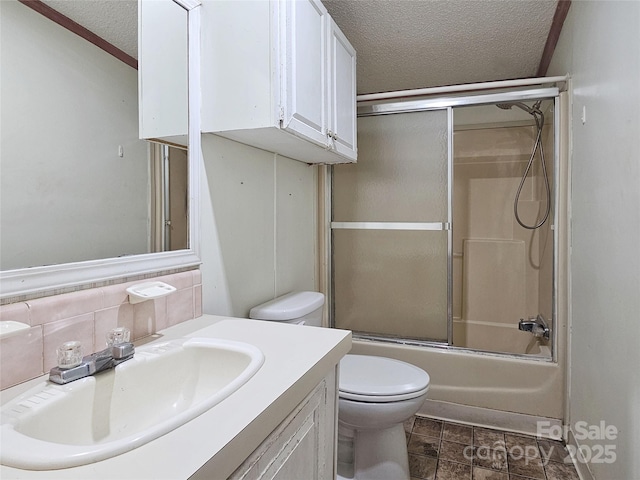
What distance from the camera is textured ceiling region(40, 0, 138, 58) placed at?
2.96ft

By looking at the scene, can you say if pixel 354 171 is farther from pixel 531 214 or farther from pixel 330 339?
pixel 330 339

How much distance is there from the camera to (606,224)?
53.4 inches

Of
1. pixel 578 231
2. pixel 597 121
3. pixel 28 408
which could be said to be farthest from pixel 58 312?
pixel 578 231

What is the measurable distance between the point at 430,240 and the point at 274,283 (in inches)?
40.4

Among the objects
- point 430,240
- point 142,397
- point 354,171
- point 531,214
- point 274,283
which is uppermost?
point 354,171

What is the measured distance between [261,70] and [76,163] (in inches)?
25.4

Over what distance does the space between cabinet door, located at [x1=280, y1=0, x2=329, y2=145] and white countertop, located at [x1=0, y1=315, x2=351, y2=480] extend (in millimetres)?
718

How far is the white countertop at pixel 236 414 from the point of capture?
485mm

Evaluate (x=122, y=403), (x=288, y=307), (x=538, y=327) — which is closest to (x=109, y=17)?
(x=122, y=403)

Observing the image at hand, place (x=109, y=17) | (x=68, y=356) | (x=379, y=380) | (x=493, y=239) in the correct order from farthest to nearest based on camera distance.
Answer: (x=493, y=239), (x=379, y=380), (x=109, y=17), (x=68, y=356)

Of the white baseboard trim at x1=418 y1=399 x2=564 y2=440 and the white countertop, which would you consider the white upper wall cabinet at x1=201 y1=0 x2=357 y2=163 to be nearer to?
the white countertop

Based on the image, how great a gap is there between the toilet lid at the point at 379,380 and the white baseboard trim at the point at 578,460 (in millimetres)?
726

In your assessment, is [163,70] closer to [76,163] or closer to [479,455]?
[76,163]

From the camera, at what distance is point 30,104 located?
81cm
